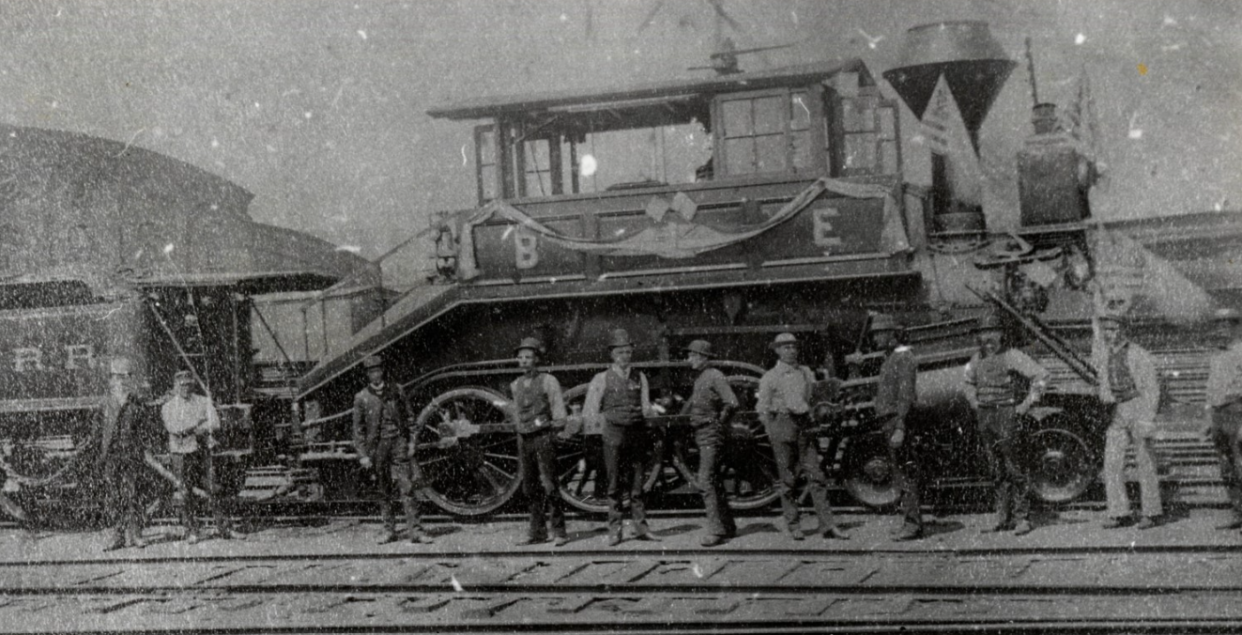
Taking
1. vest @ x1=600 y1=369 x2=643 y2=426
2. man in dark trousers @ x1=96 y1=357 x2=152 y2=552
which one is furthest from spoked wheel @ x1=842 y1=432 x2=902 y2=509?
man in dark trousers @ x1=96 y1=357 x2=152 y2=552

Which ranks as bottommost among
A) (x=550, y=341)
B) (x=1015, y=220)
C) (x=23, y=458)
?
(x=23, y=458)

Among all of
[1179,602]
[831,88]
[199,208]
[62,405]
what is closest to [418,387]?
[62,405]

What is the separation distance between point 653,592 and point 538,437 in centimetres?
263

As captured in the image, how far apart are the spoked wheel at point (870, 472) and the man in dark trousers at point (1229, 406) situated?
8.32 feet

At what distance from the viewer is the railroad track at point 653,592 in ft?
21.5

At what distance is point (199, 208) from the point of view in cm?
2506

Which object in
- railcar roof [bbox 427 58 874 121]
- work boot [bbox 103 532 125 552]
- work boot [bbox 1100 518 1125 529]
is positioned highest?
railcar roof [bbox 427 58 874 121]

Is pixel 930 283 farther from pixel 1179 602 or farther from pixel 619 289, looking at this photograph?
pixel 1179 602

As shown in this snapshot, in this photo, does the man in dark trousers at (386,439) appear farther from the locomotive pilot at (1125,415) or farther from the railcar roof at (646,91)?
the locomotive pilot at (1125,415)

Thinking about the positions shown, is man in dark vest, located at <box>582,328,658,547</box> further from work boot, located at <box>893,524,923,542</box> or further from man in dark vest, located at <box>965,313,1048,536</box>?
man in dark vest, located at <box>965,313,1048,536</box>

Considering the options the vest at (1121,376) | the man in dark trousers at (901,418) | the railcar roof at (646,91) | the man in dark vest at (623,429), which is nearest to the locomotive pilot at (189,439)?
the railcar roof at (646,91)

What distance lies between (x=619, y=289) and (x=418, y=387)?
225cm

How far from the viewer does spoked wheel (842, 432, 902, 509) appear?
1033 centimetres

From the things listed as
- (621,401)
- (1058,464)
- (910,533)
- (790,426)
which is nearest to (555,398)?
(621,401)
